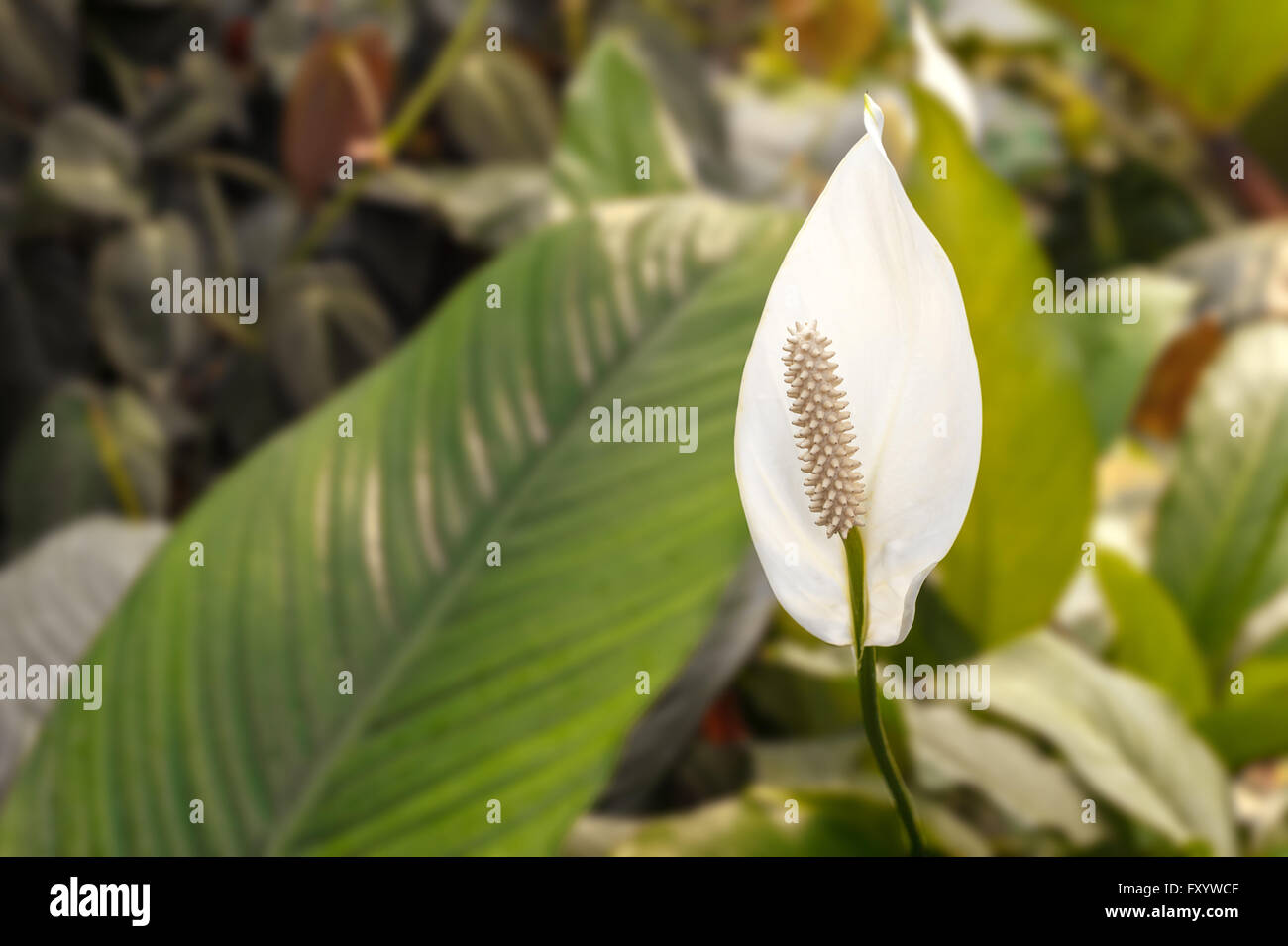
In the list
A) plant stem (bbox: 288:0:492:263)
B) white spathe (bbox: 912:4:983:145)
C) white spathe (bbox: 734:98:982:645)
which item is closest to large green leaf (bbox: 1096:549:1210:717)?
white spathe (bbox: 912:4:983:145)

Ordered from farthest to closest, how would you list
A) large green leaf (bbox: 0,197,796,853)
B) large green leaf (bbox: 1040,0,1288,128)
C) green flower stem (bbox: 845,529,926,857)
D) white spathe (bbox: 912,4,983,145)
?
large green leaf (bbox: 1040,0,1288,128), white spathe (bbox: 912,4,983,145), large green leaf (bbox: 0,197,796,853), green flower stem (bbox: 845,529,926,857)

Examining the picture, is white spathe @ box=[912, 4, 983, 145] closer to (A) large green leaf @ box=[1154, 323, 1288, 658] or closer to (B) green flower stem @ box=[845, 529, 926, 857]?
(A) large green leaf @ box=[1154, 323, 1288, 658]

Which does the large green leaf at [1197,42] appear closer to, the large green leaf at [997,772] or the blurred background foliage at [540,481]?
the blurred background foliage at [540,481]

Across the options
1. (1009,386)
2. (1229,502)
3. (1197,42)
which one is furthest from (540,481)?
(1197,42)

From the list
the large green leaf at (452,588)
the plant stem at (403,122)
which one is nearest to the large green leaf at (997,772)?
the large green leaf at (452,588)

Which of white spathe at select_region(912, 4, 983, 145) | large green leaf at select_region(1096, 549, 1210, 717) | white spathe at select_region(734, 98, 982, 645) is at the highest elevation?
white spathe at select_region(912, 4, 983, 145)

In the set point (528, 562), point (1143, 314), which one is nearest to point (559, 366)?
point (528, 562)
